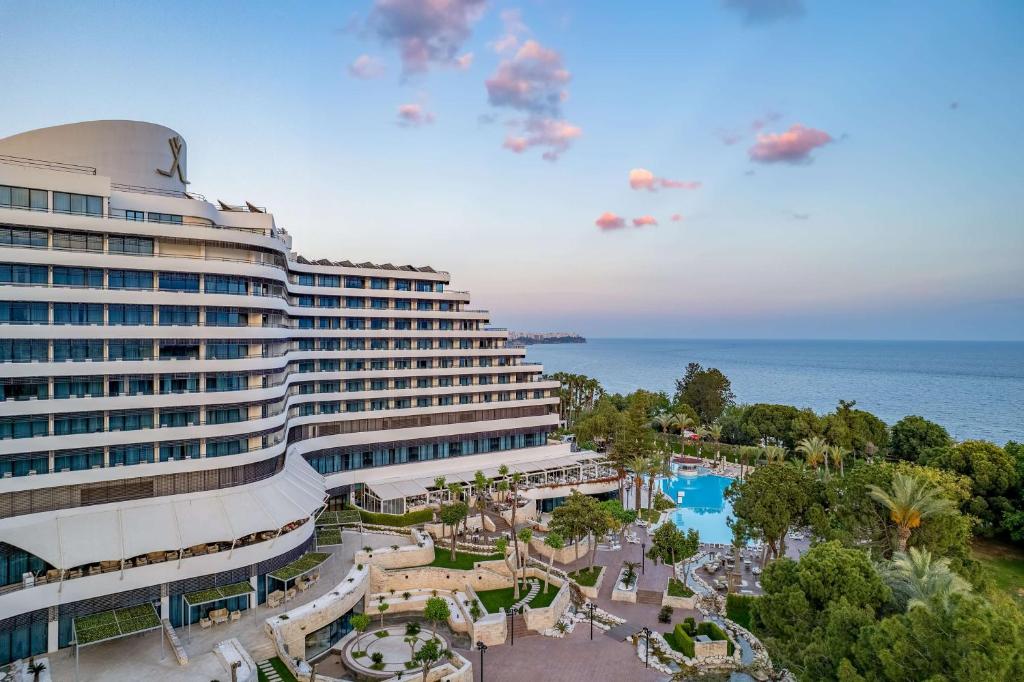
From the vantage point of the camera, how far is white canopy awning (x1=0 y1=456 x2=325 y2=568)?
33656 mm

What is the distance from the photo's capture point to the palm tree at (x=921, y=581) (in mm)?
27573

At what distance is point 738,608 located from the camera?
149ft

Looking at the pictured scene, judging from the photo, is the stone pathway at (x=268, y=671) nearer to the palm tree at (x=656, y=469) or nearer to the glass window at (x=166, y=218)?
the glass window at (x=166, y=218)

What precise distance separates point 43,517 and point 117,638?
8361 mm

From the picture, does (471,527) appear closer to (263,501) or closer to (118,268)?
(263,501)

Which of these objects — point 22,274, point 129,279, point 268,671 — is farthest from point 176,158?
point 268,671

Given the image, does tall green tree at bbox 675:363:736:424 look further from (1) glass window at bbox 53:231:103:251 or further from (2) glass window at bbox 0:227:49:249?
(2) glass window at bbox 0:227:49:249

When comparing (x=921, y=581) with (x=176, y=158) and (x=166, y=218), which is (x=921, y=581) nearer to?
(x=166, y=218)

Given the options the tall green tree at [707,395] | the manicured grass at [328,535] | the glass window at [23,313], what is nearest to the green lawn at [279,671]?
the manicured grass at [328,535]

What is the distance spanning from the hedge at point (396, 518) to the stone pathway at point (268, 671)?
2257cm

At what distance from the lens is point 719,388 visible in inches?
4466

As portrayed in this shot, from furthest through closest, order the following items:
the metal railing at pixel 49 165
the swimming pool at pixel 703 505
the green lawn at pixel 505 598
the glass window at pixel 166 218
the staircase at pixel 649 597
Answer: the swimming pool at pixel 703 505, the staircase at pixel 649 597, the green lawn at pixel 505 598, the glass window at pixel 166 218, the metal railing at pixel 49 165

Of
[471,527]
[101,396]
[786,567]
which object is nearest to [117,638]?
[101,396]

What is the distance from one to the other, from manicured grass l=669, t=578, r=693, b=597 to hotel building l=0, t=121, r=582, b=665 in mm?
28264
